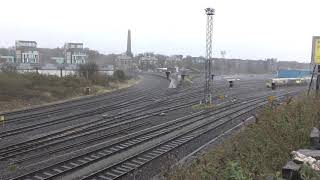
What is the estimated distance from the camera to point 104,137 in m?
20.2

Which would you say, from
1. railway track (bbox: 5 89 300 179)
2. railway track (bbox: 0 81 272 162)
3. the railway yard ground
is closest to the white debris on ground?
the railway yard ground

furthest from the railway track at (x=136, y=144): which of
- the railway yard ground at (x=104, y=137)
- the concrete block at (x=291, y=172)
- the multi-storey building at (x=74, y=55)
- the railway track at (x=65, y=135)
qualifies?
the multi-storey building at (x=74, y=55)

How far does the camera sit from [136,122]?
84.2ft

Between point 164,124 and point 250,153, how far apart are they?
13.7m

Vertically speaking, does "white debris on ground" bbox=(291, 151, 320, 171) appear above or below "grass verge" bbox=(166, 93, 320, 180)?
above

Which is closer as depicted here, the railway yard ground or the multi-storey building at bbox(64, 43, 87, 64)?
the railway yard ground

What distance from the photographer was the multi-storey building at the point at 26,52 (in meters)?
124

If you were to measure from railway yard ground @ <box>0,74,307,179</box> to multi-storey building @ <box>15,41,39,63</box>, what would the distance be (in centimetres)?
9216

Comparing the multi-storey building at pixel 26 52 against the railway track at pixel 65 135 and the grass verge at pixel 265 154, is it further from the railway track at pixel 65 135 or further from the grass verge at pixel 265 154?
the grass verge at pixel 265 154

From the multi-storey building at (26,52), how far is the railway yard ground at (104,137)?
92.2 meters

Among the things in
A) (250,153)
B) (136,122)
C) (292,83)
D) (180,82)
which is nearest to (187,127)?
(136,122)

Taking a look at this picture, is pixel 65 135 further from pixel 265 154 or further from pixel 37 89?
pixel 37 89

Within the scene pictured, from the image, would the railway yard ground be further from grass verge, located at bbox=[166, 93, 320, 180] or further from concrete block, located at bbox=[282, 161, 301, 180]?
concrete block, located at bbox=[282, 161, 301, 180]

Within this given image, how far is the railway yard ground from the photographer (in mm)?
14227
